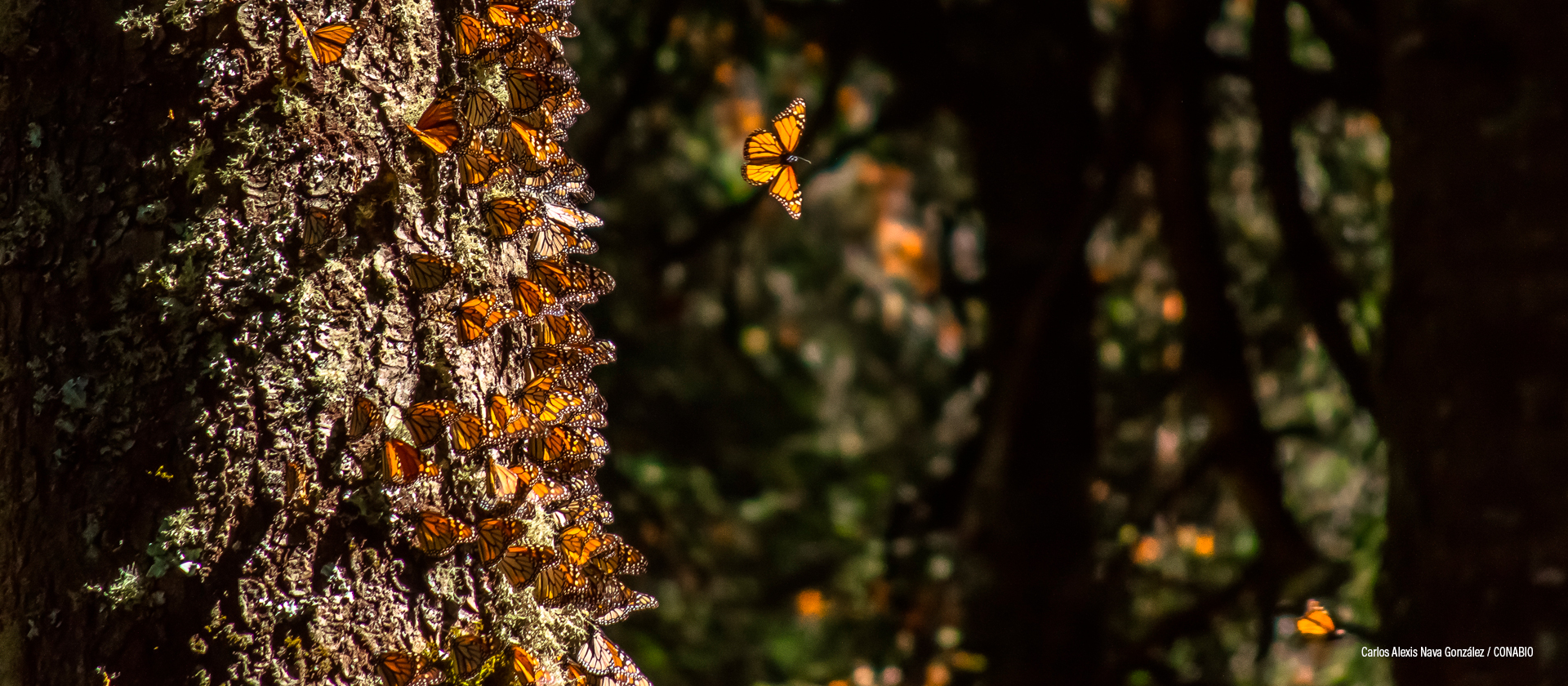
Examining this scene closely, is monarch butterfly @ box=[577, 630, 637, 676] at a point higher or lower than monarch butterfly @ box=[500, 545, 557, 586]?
lower

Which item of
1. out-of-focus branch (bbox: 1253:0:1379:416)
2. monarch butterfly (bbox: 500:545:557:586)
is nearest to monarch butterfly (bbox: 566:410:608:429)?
monarch butterfly (bbox: 500:545:557:586)

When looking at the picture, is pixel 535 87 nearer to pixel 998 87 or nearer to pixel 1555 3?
pixel 1555 3

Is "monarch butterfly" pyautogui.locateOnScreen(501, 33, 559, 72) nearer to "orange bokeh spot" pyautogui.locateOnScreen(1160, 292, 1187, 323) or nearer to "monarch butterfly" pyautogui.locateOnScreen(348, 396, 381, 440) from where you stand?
"monarch butterfly" pyautogui.locateOnScreen(348, 396, 381, 440)

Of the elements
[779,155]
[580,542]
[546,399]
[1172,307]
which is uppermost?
[1172,307]

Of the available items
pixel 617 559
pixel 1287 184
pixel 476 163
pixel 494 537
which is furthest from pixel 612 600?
pixel 1287 184

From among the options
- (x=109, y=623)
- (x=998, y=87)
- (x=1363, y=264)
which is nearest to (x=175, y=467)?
(x=109, y=623)

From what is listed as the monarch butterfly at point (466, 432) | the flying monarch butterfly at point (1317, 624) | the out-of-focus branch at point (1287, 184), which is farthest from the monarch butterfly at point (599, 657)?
the out-of-focus branch at point (1287, 184)

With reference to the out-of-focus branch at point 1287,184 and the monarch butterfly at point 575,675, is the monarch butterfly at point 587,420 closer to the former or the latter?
the monarch butterfly at point 575,675

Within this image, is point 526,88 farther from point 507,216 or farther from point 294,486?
point 294,486
